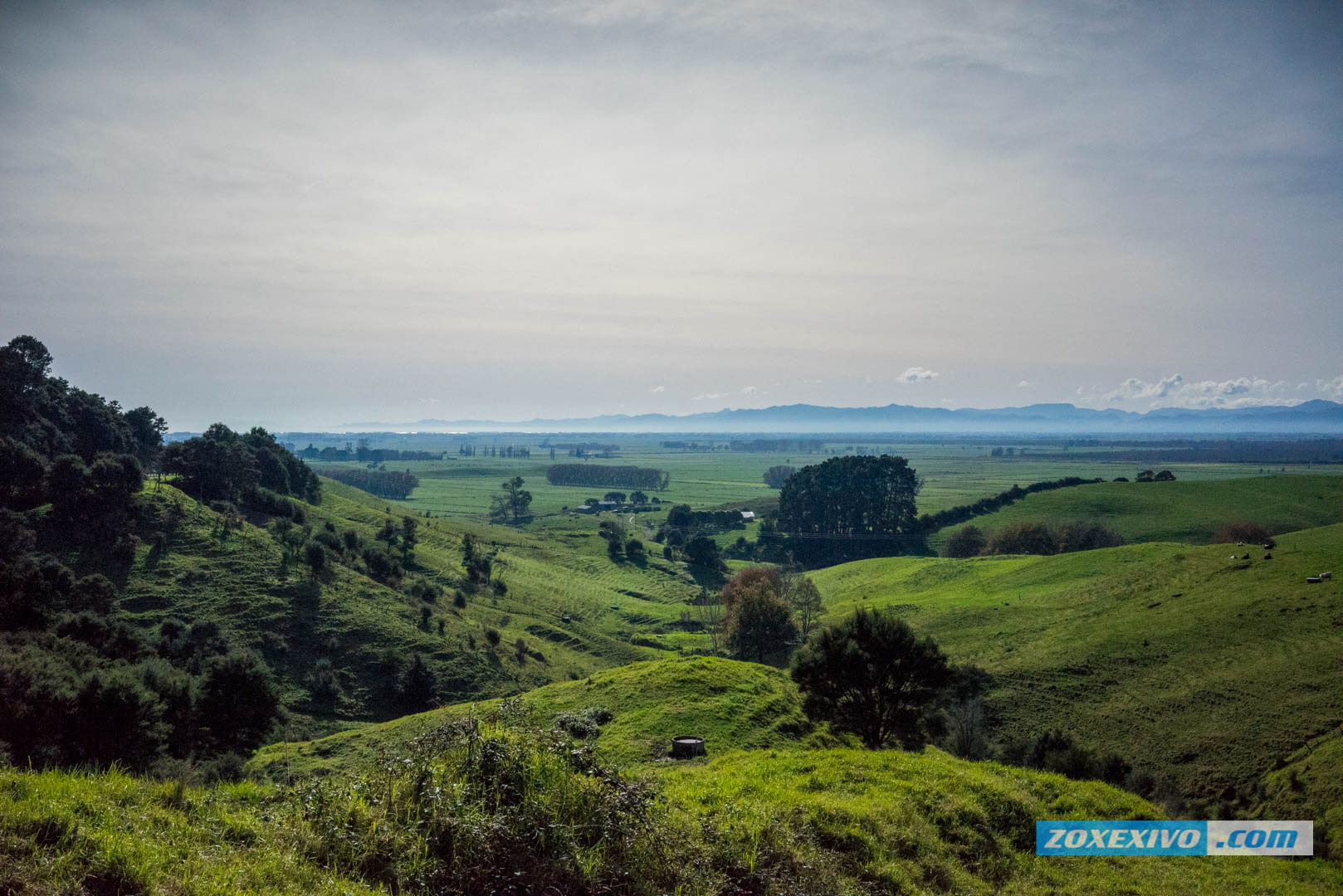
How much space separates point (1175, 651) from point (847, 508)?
10790 cm

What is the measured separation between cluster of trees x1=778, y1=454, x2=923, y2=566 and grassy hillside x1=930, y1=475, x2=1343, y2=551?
11.9 m

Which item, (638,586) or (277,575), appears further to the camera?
(638,586)

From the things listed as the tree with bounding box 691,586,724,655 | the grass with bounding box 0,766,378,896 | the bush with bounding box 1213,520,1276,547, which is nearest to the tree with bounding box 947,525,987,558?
the bush with bounding box 1213,520,1276,547

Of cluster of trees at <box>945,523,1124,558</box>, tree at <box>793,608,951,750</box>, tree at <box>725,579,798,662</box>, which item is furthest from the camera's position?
cluster of trees at <box>945,523,1124,558</box>

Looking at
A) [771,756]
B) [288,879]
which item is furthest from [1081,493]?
[288,879]

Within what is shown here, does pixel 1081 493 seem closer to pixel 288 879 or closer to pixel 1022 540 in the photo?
pixel 1022 540

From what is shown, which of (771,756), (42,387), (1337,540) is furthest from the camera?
(42,387)

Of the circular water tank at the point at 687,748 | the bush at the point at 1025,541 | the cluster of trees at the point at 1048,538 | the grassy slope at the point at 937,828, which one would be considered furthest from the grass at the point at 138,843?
the bush at the point at 1025,541

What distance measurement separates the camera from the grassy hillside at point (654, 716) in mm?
23500

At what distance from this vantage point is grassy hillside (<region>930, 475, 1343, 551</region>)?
344 ft

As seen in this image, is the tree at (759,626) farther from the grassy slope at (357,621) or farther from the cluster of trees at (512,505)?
the cluster of trees at (512,505)

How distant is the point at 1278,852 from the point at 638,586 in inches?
3730

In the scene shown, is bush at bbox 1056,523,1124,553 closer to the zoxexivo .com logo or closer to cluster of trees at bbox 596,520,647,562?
cluster of trees at bbox 596,520,647,562

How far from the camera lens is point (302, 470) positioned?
98.4m
